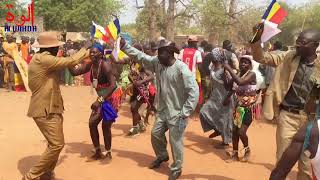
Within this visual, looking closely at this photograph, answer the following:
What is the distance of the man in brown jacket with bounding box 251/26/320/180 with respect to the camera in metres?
3.82

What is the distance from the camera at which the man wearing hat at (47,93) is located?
471 centimetres

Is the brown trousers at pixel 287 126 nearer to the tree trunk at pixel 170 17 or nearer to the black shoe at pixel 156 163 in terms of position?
the black shoe at pixel 156 163

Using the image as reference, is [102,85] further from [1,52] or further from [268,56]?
[1,52]

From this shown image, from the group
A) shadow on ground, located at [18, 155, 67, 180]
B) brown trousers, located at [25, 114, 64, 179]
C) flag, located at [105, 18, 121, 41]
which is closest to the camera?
brown trousers, located at [25, 114, 64, 179]

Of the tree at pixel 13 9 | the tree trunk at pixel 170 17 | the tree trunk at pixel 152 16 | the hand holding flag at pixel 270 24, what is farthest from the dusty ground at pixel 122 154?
the tree at pixel 13 9

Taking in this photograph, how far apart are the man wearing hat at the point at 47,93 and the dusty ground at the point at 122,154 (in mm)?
647

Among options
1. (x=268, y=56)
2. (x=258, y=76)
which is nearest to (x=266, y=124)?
(x=258, y=76)

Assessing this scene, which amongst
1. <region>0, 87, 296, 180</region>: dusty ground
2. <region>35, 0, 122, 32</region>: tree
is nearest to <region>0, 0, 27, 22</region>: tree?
<region>35, 0, 122, 32</region>: tree

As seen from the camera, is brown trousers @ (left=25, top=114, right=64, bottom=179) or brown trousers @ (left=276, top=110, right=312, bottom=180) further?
brown trousers @ (left=25, top=114, right=64, bottom=179)

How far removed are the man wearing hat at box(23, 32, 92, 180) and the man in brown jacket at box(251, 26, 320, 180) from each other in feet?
7.44

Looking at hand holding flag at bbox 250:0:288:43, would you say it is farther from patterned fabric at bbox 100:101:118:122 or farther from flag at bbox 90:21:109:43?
patterned fabric at bbox 100:101:118:122

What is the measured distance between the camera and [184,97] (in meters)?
5.19

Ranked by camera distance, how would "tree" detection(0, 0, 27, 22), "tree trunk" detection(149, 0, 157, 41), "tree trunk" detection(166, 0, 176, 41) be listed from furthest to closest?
"tree" detection(0, 0, 27, 22), "tree trunk" detection(166, 0, 176, 41), "tree trunk" detection(149, 0, 157, 41)

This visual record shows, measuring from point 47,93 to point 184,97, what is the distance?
173cm
